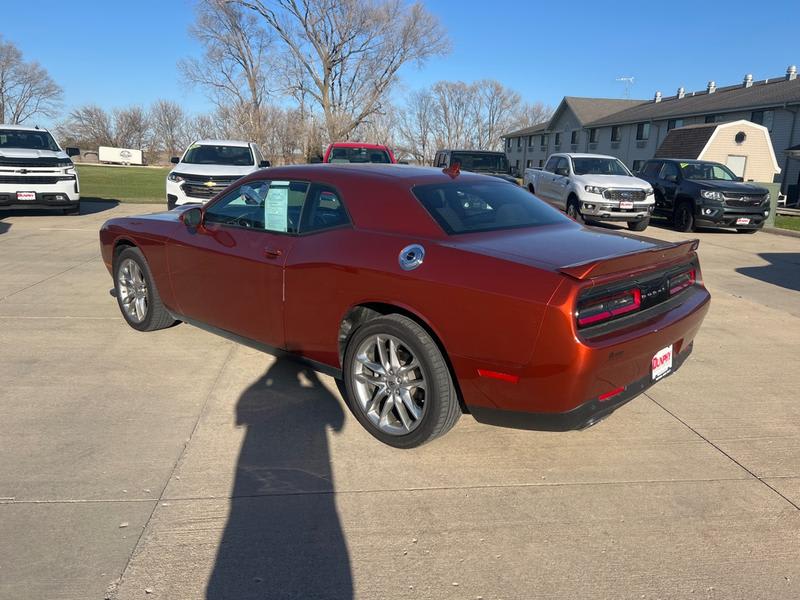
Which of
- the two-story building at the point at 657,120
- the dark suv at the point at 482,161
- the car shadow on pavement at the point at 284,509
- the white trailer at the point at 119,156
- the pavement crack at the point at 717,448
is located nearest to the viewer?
the car shadow on pavement at the point at 284,509

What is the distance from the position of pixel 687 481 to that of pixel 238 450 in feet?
7.90

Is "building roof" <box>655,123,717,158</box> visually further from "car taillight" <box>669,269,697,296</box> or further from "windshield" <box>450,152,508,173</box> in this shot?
"car taillight" <box>669,269,697,296</box>

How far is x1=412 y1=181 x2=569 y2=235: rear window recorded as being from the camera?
359 cm

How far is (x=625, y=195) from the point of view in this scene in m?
13.4

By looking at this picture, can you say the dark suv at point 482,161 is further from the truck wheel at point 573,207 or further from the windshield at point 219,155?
the windshield at point 219,155

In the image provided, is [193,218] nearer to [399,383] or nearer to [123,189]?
[399,383]

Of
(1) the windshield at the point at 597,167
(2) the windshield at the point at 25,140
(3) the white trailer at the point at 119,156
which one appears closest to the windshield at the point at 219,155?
(2) the windshield at the point at 25,140

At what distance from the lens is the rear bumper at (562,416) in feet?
9.55

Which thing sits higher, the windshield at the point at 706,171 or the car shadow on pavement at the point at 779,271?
the windshield at the point at 706,171

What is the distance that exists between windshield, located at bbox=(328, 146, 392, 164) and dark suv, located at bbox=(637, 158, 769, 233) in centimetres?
687

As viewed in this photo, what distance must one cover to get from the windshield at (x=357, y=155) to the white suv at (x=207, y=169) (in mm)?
1642

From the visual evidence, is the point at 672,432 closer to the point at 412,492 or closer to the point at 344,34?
the point at 412,492

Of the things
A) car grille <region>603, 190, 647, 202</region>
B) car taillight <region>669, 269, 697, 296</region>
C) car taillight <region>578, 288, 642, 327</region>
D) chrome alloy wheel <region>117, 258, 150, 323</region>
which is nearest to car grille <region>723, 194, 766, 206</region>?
car grille <region>603, 190, 647, 202</region>

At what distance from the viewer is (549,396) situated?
2.84m
